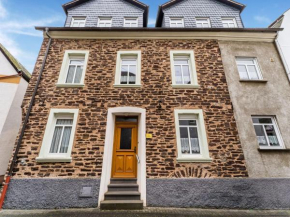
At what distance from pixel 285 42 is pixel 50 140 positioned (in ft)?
39.2

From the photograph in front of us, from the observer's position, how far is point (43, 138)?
5637 mm

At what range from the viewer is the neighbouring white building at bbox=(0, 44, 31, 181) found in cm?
704

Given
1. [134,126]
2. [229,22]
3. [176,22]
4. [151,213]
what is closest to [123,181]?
[151,213]

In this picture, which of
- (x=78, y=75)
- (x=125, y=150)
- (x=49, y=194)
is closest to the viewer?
(x=49, y=194)

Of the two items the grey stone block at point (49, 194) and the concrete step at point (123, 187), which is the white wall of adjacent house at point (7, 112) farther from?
the concrete step at point (123, 187)

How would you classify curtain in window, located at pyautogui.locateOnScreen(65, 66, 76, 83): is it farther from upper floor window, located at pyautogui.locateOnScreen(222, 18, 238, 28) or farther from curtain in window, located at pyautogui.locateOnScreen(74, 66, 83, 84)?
upper floor window, located at pyautogui.locateOnScreen(222, 18, 238, 28)

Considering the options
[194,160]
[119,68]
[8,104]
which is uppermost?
[119,68]

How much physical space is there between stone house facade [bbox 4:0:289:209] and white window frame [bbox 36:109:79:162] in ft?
0.12

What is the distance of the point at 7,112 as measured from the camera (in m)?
7.02

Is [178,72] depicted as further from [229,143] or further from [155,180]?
[155,180]

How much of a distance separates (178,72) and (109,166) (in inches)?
210

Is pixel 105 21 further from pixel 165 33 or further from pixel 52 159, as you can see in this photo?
pixel 52 159

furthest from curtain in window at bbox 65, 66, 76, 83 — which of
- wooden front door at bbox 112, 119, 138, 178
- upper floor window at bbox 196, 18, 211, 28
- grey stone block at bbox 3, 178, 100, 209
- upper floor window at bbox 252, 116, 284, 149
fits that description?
upper floor window at bbox 252, 116, 284, 149

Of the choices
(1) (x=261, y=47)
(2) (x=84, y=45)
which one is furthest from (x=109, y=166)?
(1) (x=261, y=47)
